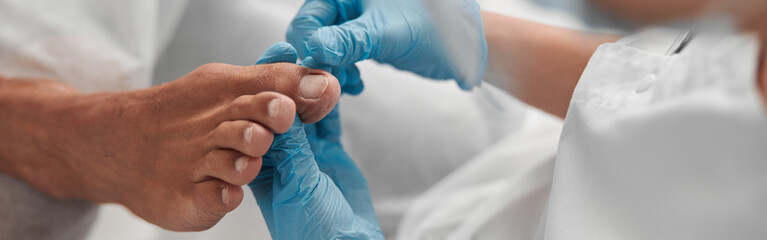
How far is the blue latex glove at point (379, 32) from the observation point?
48 cm

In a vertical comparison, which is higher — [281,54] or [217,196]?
[281,54]

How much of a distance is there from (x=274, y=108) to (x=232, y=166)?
7 centimetres

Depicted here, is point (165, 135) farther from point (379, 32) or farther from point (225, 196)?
point (379, 32)

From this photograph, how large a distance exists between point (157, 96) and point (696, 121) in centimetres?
49

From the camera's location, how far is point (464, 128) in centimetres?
83

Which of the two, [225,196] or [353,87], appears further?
[353,87]

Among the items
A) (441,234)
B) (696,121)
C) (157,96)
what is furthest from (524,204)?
(157,96)

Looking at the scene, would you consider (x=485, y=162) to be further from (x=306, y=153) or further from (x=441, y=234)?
(x=306, y=153)

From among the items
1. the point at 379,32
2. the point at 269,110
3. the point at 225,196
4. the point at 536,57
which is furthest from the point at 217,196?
the point at 536,57

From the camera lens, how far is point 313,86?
0.43m

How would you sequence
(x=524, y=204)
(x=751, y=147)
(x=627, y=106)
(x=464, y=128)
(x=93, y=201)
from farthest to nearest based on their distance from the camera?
(x=464, y=128) → (x=93, y=201) → (x=524, y=204) → (x=627, y=106) → (x=751, y=147)

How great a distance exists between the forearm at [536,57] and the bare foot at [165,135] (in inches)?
7.0

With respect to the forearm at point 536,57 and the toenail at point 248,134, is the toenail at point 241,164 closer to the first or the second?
the toenail at point 248,134

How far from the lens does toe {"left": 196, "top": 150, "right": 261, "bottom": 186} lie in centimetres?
44
